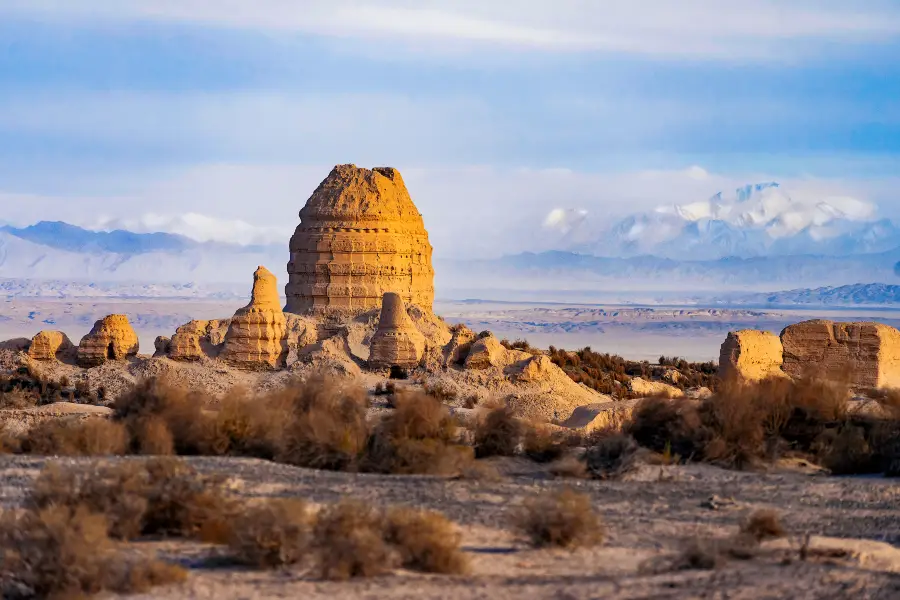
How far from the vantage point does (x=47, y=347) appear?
3731 centimetres

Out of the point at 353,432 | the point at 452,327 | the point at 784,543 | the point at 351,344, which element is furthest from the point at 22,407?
the point at 784,543

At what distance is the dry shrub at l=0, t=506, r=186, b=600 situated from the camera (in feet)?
31.7

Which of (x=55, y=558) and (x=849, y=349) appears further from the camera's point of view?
(x=849, y=349)

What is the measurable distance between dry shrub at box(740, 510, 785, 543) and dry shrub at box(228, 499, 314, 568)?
140 inches

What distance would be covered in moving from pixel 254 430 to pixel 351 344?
69.2 feet

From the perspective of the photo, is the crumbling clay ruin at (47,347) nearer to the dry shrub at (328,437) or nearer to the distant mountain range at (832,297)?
the dry shrub at (328,437)

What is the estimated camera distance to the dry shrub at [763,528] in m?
11.7

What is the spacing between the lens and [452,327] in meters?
40.2

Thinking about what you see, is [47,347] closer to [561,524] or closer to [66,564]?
[561,524]

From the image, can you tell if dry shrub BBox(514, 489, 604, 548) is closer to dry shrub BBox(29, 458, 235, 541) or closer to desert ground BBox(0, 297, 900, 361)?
dry shrub BBox(29, 458, 235, 541)

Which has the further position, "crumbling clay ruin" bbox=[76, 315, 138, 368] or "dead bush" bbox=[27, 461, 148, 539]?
"crumbling clay ruin" bbox=[76, 315, 138, 368]

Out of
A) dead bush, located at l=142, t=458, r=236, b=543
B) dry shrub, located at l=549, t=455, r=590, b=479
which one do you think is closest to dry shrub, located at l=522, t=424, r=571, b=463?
dry shrub, located at l=549, t=455, r=590, b=479

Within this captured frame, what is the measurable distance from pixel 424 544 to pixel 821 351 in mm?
25716

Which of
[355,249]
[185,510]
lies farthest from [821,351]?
[185,510]
